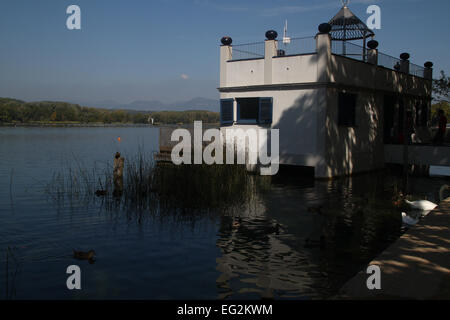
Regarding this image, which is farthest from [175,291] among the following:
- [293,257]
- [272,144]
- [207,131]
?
[207,131]

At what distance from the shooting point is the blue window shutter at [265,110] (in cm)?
1744

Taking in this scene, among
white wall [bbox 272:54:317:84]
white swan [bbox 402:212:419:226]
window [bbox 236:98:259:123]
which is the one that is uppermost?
white wall [bbox 272:54:317:84]

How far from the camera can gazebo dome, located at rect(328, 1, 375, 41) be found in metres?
21.0

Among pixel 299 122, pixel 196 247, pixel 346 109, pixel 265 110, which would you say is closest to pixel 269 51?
pixel 265 110

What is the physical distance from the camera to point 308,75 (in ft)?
53.5

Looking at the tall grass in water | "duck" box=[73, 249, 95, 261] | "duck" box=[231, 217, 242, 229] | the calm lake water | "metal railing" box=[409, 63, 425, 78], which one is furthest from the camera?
"metal railing" box=[409, 63, 425, 78]

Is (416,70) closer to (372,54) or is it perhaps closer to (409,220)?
(372,54)

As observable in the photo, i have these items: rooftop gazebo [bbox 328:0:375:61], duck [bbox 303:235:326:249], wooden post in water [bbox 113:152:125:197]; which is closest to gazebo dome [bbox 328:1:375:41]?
rooftop gazebo [bbox 328:0:375:61]

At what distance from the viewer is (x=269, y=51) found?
1727 cm

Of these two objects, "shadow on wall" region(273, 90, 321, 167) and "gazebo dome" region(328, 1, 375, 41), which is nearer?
"shadow on wall" region(273, 90, 321, 167)

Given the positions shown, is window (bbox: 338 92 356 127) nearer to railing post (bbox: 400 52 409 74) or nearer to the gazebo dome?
the gazebo dome

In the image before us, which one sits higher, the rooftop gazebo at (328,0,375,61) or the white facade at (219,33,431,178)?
the rooftop gazebo at (328,0,375,61)

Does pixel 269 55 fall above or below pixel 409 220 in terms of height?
above

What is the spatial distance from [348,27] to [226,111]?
7.76m
